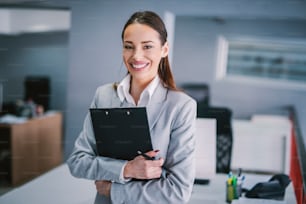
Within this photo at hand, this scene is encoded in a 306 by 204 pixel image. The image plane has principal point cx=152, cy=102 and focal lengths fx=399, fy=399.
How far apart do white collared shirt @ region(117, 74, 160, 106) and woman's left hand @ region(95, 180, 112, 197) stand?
189mm

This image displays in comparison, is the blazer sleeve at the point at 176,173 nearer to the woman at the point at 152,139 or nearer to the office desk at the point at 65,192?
the woman at the point at 152,139

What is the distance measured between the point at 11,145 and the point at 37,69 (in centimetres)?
172

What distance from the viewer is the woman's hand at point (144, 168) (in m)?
0.83

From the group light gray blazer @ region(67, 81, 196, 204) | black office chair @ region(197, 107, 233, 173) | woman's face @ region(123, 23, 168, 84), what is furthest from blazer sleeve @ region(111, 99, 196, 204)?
black office chair @ region(197, 107, 233, 173)

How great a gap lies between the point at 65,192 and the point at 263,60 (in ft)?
12.2

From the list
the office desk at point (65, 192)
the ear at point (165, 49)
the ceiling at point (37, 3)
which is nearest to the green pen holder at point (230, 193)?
the office desk at point (65, 192)

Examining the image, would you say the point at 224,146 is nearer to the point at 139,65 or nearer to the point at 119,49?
the point at 119,49

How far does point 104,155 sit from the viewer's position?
90cm

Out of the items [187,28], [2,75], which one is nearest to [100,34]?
[2,75]

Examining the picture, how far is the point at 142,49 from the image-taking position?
33.3 inches

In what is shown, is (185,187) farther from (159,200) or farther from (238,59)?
A: (238,59)

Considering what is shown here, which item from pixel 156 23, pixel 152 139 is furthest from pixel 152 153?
pixel 156 23

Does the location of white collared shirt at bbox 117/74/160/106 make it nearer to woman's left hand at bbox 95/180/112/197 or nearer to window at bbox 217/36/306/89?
woman's left hand at bbox 95/180/112/197

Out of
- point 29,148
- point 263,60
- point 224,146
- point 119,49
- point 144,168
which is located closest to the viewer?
point 144,168
